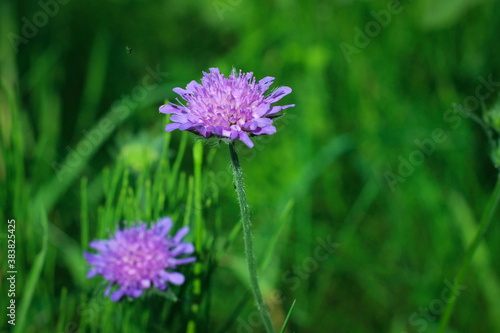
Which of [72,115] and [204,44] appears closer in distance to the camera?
[72,115]

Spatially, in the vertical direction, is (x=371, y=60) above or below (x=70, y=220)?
above

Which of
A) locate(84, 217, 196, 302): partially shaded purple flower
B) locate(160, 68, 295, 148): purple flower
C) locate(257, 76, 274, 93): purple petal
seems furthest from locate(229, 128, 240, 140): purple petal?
locate(84, 217, 196, 302): partially shaded purple flower

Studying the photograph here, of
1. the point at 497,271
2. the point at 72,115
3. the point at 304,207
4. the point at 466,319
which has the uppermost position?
the point at 72,115

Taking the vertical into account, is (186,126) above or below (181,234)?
above

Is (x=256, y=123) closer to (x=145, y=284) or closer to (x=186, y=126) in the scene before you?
(x=186, y=126)

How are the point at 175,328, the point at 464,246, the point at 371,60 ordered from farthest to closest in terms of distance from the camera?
the point at 371,60, the point at 464,246, the point at 175,328

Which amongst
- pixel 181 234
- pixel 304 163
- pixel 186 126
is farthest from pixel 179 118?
pixel 304 163

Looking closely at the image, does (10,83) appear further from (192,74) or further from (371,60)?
(371,60)

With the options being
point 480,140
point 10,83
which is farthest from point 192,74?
point 480,140
